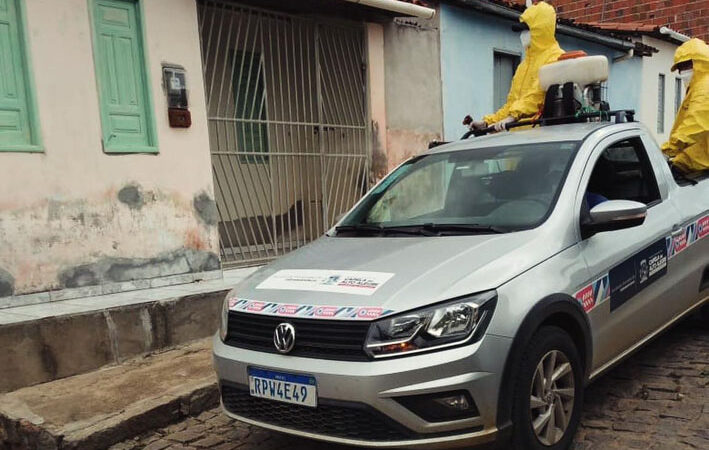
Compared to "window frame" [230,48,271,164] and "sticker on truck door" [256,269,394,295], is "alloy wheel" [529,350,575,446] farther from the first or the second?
"window frame" [230,48,271,164]

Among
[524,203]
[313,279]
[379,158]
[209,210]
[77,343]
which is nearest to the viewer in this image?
[313,279]

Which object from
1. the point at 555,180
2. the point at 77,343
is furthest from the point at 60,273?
the point at 555,180

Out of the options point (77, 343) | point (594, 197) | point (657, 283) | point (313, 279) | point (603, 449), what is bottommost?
point (603, 449)

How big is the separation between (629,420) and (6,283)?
4.34 m

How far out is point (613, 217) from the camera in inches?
111

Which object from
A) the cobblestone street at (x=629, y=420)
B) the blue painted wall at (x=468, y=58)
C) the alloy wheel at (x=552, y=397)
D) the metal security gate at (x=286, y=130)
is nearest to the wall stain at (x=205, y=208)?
the metal security gate at (x=286, y=130)

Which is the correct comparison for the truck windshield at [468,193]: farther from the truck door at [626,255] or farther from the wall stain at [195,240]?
the wall stain at [195,240]

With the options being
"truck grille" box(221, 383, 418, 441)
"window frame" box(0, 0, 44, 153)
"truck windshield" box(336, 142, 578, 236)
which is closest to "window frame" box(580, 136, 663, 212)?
"truck windshield" box(336, 142, 578, 236)

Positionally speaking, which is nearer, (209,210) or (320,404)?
(320,404)

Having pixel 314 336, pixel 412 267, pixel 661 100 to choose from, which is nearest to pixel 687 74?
pixel 412 267

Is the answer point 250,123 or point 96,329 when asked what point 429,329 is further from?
point 250,123

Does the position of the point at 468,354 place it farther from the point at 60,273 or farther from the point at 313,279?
the point at 60,273

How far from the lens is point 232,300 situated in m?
2.85

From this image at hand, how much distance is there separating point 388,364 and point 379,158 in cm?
540
